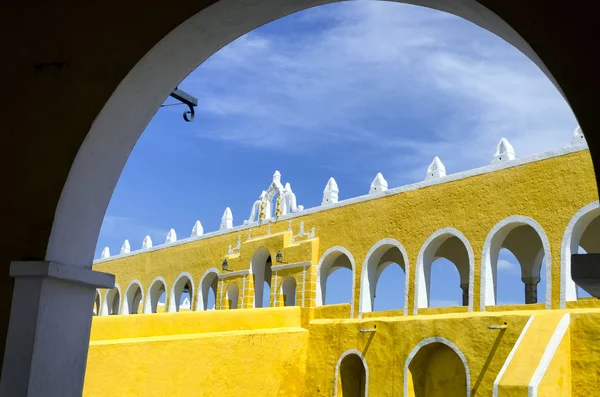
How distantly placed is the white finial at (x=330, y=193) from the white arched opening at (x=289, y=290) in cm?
226

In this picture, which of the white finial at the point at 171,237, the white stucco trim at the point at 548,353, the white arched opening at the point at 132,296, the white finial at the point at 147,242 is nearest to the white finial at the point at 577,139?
the white stucco trim at the point at 548,353

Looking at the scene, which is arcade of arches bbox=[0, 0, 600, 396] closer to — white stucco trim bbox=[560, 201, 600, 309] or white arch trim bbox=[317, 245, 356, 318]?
white stucco trim bbox=[560, 201, 600, 309]

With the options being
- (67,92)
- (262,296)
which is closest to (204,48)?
(67,92)

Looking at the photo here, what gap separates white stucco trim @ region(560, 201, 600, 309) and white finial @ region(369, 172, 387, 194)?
4481mm

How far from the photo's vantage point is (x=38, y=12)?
9.68ft

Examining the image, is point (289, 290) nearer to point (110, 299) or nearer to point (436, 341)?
point (436, 341)

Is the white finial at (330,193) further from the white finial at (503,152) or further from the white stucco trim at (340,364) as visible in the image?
the white finial at (503,152)

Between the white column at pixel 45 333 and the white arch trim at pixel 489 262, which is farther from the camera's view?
the white arch trim at pixel 489 262

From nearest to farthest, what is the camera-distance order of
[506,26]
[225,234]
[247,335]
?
[506,26]
[247,335]
[225,234]

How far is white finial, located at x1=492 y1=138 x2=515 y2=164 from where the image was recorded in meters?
12.1

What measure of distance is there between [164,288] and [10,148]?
19.9 metres

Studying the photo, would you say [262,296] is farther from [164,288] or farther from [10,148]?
[10,148]

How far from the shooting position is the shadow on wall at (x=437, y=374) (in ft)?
41.7

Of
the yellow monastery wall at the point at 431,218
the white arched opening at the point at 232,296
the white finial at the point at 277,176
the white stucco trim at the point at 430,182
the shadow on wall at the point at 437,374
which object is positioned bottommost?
the shadow on wall at the point at 437,374
